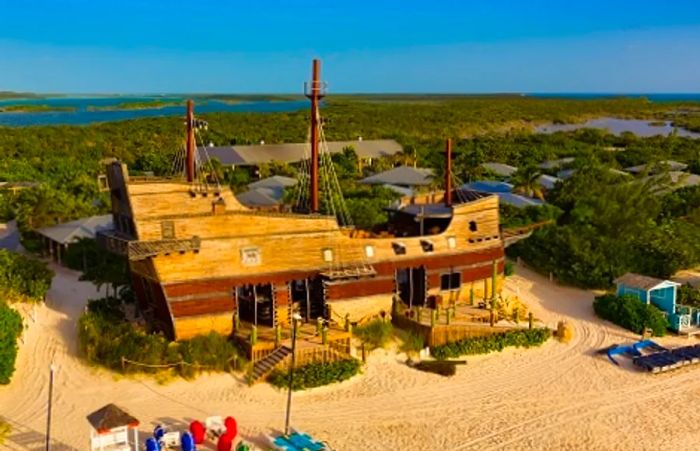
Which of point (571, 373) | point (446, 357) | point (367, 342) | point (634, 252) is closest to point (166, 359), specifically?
point (367, 342)

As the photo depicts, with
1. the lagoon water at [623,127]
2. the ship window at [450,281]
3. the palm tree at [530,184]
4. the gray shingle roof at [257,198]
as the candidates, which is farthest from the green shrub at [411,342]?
the lagoon water at [623,127]

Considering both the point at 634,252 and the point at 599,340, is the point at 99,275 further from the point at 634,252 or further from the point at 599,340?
the point at 634,252

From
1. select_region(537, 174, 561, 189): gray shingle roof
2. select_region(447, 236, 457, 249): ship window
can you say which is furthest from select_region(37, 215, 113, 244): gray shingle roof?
select_region(537, 174, 561, 189): gray shingle roof

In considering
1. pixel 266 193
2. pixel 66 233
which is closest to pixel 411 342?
pixel 66 233

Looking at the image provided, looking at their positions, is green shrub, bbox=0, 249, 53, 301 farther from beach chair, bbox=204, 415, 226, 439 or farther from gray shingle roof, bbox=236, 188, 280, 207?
gray shingle roof, bbox=236, 188, 280, 207

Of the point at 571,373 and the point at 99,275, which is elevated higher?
the point at 99,275
